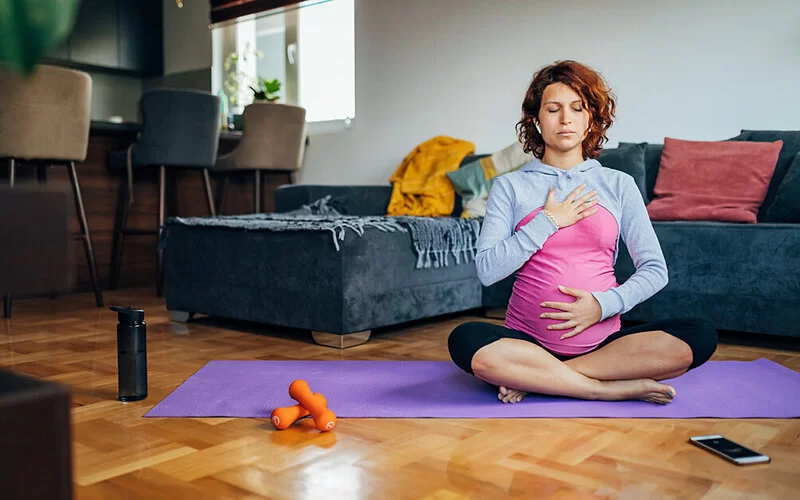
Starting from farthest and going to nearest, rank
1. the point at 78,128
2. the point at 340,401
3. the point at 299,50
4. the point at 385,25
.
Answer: the point at 299,50 → the point at 385,25 → the point at 78,128 → the point at 340,401

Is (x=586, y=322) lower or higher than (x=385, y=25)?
lower

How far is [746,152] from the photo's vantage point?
3.17 meters

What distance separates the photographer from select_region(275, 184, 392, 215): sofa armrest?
403 centimetres

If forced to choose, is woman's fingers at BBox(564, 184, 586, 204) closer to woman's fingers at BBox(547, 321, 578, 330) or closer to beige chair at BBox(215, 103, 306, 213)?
woman's fingers at BBox(547, 321, 578, 330)

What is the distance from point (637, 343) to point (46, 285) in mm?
1495

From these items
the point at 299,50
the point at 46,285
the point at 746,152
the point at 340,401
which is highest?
the point at 299,50

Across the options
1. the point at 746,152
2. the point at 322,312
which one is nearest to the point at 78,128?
the point at 322,312

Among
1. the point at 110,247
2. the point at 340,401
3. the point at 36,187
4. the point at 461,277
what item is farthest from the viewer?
the point at 110,247

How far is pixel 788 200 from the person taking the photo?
294 cm

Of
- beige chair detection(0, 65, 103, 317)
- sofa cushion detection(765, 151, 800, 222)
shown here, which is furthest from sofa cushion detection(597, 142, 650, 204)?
beige chair detection(0, 65, 103, 317)

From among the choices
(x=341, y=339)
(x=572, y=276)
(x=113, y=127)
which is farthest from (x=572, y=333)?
(x=113, y=127)

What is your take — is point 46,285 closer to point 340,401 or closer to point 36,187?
point 36,187

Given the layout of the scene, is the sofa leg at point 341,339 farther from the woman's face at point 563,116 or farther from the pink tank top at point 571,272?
the woman's face at point 563,116

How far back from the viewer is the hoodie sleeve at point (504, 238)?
5.90ft
